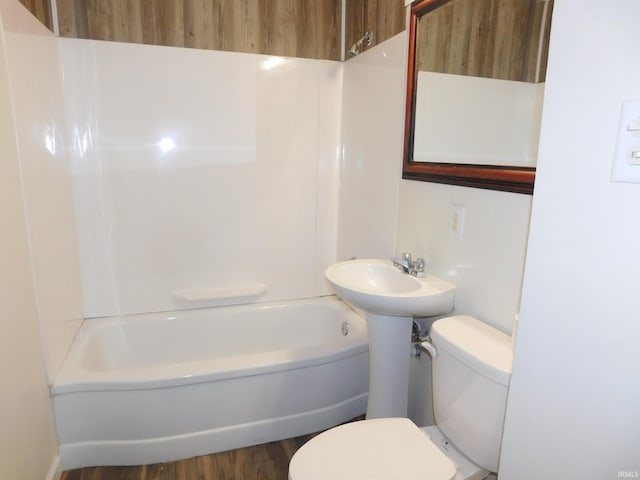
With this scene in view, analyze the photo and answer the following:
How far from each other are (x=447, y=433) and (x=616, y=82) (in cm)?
111

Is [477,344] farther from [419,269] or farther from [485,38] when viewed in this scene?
[485,38]

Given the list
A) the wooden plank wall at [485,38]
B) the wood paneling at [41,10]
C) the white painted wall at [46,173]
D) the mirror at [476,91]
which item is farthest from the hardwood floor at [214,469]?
the wood paneling at [41,10]

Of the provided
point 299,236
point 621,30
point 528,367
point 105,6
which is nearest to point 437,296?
point 528,367

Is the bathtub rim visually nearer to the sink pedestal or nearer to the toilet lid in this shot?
the sink pedestal

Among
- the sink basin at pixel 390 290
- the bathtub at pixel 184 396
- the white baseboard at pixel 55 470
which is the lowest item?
the white baseboard at pixel 55 470

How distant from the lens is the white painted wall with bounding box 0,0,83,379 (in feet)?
4.89

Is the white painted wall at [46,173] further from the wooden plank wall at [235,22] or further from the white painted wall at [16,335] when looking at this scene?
the wooden plank wall at [235,22]

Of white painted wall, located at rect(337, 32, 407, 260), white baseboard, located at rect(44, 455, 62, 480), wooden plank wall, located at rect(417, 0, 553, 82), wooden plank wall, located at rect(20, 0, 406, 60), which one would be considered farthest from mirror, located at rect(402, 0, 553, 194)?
white baseboard, located at rect(44, 455, 62, 480)

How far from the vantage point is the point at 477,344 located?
3.96ft

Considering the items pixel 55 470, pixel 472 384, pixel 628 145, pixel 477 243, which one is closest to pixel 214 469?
pixel 55 470

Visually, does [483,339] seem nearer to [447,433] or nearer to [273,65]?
[447,433]

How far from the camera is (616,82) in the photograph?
63 centimetres

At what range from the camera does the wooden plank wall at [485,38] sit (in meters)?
1.29

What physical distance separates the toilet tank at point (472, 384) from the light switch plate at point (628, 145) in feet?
2.06
